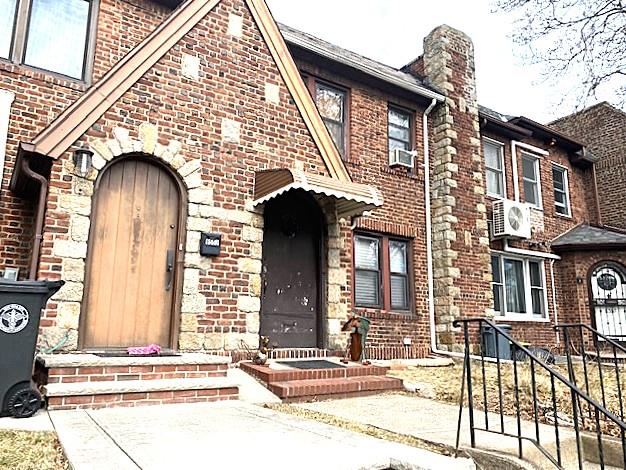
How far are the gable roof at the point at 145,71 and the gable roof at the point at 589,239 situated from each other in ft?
29.6

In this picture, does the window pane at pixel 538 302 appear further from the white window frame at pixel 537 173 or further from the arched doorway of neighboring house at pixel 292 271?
the arched doorway of neighboring house at pixel 292 271

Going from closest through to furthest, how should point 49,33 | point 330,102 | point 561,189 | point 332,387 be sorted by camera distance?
point 332,387, point 49,33, point 330,102, point 561,189

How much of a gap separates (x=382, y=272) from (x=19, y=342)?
24.0ft

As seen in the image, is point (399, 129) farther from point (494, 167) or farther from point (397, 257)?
point (494, 167)

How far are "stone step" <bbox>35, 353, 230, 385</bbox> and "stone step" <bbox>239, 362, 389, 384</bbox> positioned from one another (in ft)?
2.02

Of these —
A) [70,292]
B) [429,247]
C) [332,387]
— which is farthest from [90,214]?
[429,247]

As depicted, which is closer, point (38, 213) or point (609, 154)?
point (38, 213)

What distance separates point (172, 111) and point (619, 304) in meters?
13.1

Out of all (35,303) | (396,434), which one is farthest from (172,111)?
(396,434)

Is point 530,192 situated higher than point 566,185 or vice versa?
point 566,185

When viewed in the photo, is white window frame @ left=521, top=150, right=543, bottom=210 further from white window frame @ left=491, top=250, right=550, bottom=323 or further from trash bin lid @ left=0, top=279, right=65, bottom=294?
trash bin lid @ left=0, top=279, right=65, bottom=294

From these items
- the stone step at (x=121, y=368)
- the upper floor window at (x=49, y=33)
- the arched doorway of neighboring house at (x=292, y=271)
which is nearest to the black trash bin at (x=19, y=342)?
the stone step at (x=121, y=368)

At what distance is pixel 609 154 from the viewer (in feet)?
55.3

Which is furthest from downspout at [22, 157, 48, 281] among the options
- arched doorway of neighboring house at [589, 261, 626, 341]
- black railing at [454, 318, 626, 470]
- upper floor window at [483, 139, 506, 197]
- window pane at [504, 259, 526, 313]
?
arched doorway of neighboring house at [589, 261, 626, 341]
